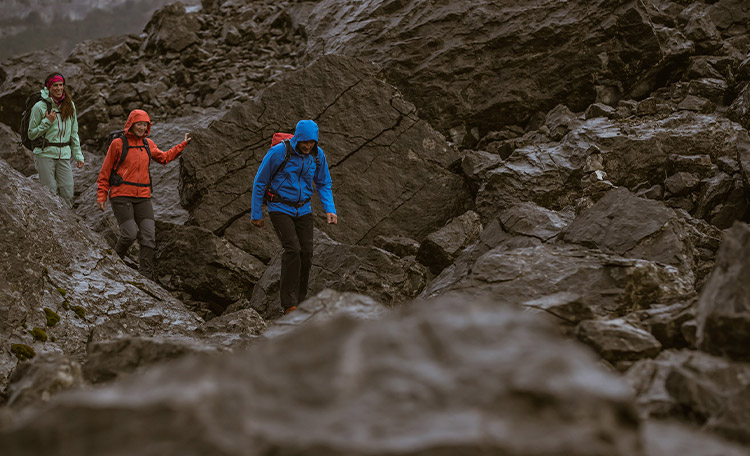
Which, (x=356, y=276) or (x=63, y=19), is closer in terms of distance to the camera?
(x=356, y=276)

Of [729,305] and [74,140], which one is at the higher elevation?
[74,140]

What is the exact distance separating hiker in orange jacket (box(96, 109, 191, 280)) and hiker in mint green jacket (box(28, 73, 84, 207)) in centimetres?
158

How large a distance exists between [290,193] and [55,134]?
6.18 meters

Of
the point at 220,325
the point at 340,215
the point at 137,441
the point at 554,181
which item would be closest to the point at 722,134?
the point at 554,181

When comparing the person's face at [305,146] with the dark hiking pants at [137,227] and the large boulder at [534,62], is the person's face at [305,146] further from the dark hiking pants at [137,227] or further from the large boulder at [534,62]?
the large boulder at [534,62]

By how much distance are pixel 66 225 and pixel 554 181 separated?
984 cm

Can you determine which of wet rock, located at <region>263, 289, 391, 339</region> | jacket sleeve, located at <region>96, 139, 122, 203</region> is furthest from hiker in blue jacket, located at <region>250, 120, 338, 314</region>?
wet rock, located at <region>263, 289, 391, 339</region>

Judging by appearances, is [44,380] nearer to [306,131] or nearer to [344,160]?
[306,131]

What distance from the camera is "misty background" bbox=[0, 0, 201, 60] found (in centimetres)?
6178

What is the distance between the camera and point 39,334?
8.10 metres

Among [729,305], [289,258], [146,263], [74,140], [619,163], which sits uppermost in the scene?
[74,140]

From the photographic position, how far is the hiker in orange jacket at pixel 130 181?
11.8 meters

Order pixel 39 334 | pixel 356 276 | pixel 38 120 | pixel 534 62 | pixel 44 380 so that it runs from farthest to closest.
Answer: pixel 534 62
pixel 38 120
pixel 356 276
pixel 39 334
pixel 44 380

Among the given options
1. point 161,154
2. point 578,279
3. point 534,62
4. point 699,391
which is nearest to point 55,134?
point 161,154
